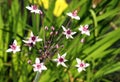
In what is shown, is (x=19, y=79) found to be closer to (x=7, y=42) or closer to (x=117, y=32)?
(x=7, y=42)

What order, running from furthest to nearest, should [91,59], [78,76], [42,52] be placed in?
[78,76], [91,59], [42,52]

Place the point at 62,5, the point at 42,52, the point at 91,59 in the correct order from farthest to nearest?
the point at 62,5
the point at 91,59
the point at 42,52

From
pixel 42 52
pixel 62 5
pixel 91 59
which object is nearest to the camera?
pixel 42 52

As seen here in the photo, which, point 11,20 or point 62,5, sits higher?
point 62,5

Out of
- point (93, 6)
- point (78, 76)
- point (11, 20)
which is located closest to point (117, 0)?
point (93, 6)

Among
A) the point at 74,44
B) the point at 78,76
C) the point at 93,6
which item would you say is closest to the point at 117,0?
the point at 93,6

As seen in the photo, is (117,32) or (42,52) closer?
(42,52)

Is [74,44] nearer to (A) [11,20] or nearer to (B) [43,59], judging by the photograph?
(A) [11,20]

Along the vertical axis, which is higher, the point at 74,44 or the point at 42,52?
the point at 74,44

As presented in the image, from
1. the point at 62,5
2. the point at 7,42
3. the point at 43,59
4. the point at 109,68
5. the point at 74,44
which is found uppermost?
the point at 62,5
